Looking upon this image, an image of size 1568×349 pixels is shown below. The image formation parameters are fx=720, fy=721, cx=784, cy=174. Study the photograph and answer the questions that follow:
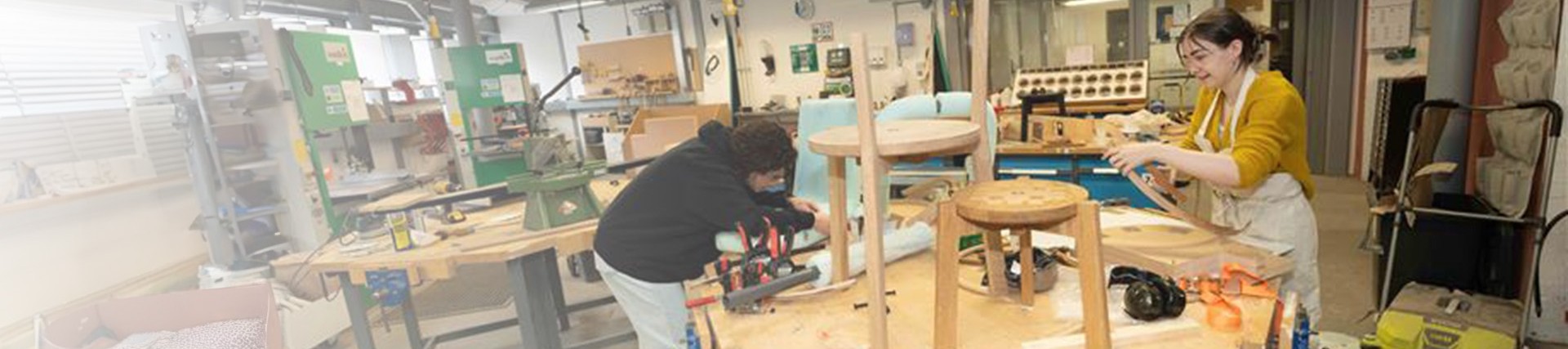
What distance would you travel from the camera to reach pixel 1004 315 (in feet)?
4.34

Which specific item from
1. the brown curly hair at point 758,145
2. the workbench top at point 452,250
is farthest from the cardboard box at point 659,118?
the brown curly hair at point 758,145

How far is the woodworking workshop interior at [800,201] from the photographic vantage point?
132 cm

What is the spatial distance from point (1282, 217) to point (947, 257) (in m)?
0.98

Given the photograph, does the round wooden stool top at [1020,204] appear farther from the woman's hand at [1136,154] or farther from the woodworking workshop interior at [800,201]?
the woman's hand at [1136,154]

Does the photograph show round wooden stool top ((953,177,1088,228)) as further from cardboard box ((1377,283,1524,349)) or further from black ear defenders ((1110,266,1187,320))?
cardboard box ((1377,283,1524,349))

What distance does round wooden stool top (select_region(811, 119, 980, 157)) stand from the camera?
1.11m

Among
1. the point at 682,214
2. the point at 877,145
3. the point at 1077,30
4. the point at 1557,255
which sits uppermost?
the point at 1077,30

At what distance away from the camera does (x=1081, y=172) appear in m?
3.46

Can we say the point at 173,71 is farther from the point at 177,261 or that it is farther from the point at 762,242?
the point at 762,242

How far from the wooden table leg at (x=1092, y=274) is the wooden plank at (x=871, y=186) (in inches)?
11.3

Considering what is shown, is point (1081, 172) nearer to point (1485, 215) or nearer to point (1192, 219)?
point (1485, 215)

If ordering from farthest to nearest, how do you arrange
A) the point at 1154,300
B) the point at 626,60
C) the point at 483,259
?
1. the point at 626,60
2. the point at 483,259
3. the point at 1154,300

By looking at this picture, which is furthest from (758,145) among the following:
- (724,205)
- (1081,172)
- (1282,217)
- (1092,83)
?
(1092,83)

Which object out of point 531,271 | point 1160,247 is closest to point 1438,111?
point 1160,247
